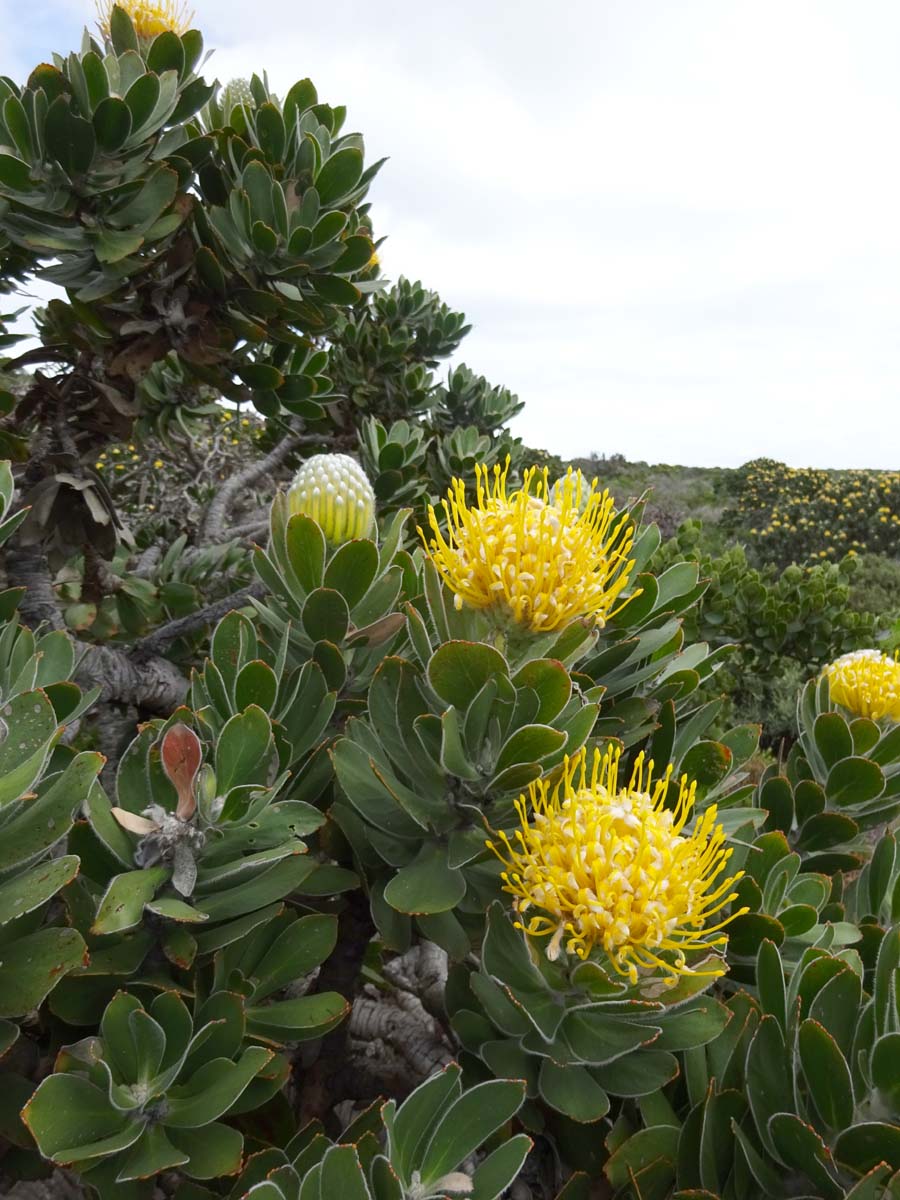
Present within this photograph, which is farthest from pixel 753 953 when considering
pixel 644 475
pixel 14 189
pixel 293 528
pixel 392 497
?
pixel 644 475

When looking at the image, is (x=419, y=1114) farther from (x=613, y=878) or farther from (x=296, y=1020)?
(x=613, y=878)

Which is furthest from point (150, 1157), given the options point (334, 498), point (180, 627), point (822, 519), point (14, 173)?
point (822, 519)

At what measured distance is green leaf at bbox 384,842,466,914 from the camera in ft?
2.77

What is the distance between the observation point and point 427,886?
0.89m

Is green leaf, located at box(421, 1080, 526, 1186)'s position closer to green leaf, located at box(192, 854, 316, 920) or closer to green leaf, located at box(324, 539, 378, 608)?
green leaf, located at box(192, 854, 316, 920)

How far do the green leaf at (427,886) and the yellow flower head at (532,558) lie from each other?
33 cm

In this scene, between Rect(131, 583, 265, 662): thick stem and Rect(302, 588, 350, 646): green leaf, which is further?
Rect(131, 583, 265, 662): thick stem

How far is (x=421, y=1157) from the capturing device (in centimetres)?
82

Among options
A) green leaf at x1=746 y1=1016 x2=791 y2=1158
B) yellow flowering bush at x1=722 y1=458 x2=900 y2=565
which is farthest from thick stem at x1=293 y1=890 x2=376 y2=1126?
yellow flowering bush at x1=722 y1=458 x2=900 y2=565

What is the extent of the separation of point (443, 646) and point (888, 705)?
3.79 feet

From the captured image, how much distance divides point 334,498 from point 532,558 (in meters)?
0.37

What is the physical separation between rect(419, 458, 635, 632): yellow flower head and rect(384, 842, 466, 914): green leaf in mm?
334

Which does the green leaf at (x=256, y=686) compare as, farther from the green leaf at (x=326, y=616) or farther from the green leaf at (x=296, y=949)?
the green leaf at (x=296, y=949)

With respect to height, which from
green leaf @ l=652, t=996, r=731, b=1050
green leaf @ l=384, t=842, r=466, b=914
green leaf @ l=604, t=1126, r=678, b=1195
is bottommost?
green leaf @ l=604, t=1126, r=678, b=1195
